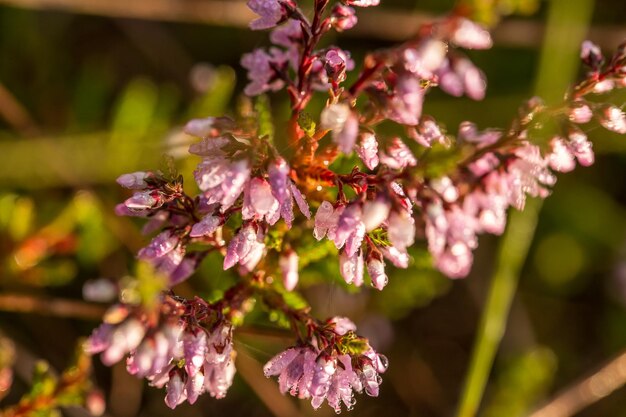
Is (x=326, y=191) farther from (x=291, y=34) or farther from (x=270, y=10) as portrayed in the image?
(x=270, y=10)

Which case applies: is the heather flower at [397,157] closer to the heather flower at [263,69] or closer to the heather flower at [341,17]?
the heather flower at [341,17]

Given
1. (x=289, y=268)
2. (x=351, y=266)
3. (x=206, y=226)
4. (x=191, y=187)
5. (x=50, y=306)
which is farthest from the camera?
(x=191, y=187)

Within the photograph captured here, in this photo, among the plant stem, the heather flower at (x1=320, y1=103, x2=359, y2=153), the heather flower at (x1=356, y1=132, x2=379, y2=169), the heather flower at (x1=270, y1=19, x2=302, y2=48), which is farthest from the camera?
the plant stem

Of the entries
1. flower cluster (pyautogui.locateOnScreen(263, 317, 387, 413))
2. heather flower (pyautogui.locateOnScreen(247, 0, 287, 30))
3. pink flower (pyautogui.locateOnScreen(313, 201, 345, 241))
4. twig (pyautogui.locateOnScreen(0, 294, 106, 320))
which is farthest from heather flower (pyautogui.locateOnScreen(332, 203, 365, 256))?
twig (pyautogui.locateOnScreen(0, 294, 106, 320))

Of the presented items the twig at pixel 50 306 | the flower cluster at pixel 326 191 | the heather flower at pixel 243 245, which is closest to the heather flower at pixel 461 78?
the flower cluster at pixel 326 191

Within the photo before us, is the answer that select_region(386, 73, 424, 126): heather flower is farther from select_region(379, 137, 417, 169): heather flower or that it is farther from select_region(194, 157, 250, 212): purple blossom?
select_region(194, 157, 250, 212): purple blossom

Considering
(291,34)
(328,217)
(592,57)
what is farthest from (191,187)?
(592,57)
